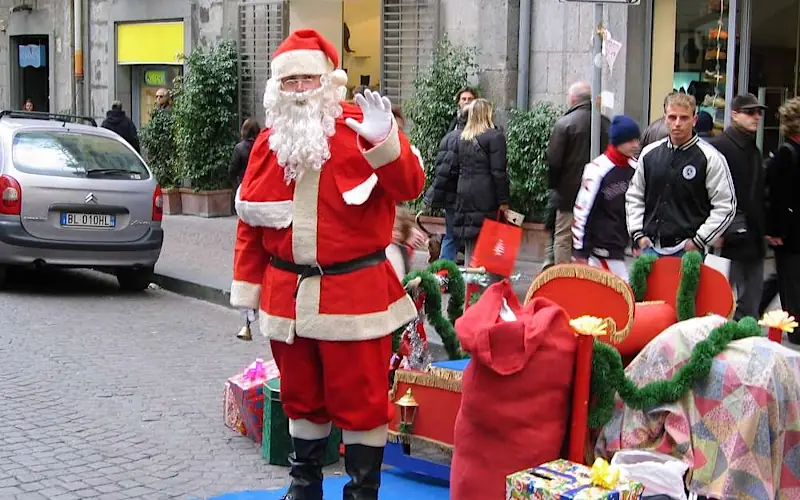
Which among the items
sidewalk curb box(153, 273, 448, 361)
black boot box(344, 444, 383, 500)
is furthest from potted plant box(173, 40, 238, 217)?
black boot box(344, 444, 383, 500)

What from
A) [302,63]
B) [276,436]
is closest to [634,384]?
[302,63]

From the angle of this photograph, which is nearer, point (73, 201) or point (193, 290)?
point (73, 201)

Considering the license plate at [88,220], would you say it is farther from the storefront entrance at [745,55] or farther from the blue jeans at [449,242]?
the storefront entrance at [745,55]

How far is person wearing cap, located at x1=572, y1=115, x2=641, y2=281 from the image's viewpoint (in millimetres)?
7371

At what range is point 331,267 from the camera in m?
4.71

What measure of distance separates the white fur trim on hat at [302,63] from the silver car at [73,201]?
6.27m

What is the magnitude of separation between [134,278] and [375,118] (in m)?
7.46

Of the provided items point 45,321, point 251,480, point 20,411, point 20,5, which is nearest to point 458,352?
point 251,480

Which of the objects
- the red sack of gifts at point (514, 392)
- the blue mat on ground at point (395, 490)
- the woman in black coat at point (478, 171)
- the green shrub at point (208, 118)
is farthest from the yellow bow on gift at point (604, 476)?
the green shrub at point (208, 118)

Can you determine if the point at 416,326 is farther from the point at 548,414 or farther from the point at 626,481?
the point at 626,481

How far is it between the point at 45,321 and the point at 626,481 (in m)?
6.61

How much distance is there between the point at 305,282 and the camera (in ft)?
15.5

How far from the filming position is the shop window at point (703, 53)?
39.0 feet

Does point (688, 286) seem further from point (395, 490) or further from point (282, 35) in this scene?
point (282, 35)
